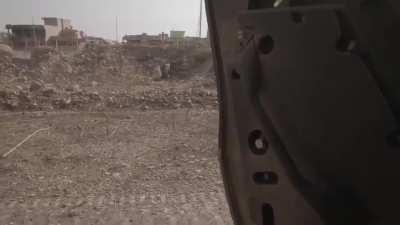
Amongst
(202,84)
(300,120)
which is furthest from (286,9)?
(202,84)

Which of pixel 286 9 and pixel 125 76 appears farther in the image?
pixel 125 76

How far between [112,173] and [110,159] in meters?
0.80

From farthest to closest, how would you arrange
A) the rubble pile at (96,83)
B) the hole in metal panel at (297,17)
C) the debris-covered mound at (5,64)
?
the debris-covered mound at (5,64)
the rubble pile at (96,83)
the hole in metal panel at (297,17)

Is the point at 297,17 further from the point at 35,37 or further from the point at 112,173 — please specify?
the point at 35,37

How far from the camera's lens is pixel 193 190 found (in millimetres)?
5184

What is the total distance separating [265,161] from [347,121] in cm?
27

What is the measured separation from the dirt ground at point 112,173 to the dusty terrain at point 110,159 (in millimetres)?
10

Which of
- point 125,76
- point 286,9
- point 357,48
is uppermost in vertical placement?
point 286,9

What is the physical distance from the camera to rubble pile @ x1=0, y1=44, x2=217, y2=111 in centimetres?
1224

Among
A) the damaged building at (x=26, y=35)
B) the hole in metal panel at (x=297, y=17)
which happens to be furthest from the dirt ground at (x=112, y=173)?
the damaged building at (x=26, y=35)

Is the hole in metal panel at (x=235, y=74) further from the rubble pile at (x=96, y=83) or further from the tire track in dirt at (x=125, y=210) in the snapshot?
the rubble pile at (x=96, y=83)

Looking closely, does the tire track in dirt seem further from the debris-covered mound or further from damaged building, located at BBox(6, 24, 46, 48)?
damaged building, located at BBox(6, 24, 46, 48)

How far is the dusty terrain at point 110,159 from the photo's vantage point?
4.56 meters

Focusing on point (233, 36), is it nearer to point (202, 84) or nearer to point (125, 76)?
point (202, 84)
